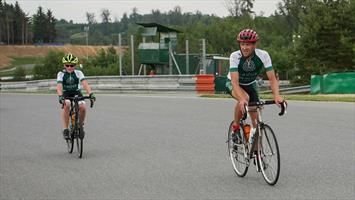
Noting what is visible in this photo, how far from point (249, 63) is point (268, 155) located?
1.16 m

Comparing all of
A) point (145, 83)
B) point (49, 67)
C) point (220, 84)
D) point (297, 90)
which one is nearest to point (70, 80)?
point (220, 84)

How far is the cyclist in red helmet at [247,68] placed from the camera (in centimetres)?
711

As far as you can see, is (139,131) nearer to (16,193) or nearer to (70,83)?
(70,83)

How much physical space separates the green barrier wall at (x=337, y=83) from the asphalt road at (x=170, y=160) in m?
9.65

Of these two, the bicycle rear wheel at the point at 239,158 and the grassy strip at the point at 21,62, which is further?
the grassy strip at the point at 21,62

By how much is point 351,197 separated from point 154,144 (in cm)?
586

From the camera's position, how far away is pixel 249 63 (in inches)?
289

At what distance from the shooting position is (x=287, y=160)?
30.5 feet

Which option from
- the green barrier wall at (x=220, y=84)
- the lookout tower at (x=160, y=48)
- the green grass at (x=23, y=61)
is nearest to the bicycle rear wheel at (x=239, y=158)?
the green barrier wall at (x=220, y=84)

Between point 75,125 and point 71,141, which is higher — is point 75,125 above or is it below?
above

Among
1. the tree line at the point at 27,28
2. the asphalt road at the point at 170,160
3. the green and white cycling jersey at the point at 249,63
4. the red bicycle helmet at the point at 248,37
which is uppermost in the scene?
the tree line at the point at 27,28

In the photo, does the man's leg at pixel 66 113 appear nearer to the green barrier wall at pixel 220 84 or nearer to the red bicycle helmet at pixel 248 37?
the red bicycle helmet at pixel 248 37

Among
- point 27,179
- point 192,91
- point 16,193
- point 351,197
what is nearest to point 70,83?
point 27,179

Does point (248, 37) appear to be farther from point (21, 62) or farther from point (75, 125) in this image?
point (21, 62)
